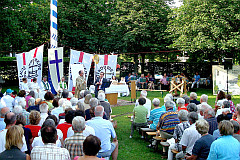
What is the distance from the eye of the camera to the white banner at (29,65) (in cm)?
1213

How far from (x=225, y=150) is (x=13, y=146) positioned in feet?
9.50

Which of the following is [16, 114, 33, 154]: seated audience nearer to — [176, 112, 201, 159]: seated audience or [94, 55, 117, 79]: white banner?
[176, 112, 201, 159]: seated audience

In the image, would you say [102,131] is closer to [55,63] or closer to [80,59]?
[55,63]

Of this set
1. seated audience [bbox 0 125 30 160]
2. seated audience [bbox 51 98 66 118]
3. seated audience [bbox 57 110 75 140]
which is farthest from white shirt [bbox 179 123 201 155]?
seated audience [bbox 51 98 66 118]

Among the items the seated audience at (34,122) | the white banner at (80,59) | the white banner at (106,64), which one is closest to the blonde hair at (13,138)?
the seated audience at (34,122)

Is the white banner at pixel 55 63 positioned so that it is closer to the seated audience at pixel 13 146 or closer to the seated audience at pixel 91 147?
the seated audience at pixel 13 146

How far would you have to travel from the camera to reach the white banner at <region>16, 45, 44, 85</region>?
12133mm

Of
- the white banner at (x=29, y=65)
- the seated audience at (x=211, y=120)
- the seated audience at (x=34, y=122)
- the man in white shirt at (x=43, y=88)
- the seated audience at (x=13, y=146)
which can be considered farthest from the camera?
the man in white shirt at (x=43, y=88)

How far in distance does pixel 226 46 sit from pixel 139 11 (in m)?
9.56

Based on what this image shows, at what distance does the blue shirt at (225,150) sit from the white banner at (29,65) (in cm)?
978

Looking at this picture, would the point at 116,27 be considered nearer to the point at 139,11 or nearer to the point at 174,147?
the point at 139,11

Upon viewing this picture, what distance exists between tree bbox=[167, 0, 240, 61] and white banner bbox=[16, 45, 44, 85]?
38.4 feet

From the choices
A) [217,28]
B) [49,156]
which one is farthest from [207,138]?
[217,28]

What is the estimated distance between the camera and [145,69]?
26766 millimetres
